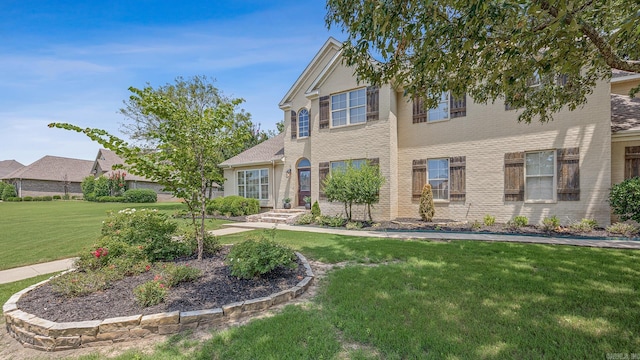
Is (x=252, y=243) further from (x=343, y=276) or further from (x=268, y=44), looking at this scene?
(x=268, y=44)

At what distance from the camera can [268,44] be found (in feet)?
33.9

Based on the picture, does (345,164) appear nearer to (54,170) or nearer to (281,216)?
(281,216)

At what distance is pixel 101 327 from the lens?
9.86 feet

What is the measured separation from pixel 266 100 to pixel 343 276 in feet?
50.8

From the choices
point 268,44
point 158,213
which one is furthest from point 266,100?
point 158,213

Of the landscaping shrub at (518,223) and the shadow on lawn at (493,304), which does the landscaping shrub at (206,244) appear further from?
the landscaping shrub at (518,223)

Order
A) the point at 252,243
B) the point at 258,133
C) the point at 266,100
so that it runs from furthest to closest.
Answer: the point at 258,133, the point at 266,100, the point at 252,243

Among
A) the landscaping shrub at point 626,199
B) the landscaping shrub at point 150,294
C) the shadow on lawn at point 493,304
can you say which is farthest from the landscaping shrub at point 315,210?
the landscaping shrub at point 626,199

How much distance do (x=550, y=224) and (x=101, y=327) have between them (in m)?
12.1

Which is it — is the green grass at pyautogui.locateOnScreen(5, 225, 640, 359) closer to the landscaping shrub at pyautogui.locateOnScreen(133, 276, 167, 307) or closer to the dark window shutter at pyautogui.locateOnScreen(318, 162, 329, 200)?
the landscaping shrub at pyautogui.locateOnScreen(133, 276, 167, 307)

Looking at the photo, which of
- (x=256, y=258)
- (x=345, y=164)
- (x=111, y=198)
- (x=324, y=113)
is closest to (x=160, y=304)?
(x=256, y=258)

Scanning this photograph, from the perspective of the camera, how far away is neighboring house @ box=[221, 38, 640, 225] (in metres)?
8.95

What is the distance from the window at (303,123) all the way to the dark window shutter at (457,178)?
295 inches

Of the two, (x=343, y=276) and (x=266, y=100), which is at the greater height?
(x=266, y=100)
